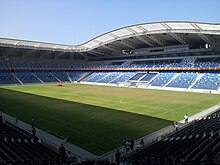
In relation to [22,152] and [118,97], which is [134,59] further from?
[22,152]

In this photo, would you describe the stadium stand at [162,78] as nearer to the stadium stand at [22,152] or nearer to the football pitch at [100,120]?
the football pitch at [100,120]

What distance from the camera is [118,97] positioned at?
4556 cm

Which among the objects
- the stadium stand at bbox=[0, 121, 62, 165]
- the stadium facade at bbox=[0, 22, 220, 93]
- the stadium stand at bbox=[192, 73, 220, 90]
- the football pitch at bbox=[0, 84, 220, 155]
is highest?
the stadium facade at bbox=[0, 22, 220, 93]

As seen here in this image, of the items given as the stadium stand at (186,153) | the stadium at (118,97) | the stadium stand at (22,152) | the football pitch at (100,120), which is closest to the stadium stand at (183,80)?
the stadium at (118,97)

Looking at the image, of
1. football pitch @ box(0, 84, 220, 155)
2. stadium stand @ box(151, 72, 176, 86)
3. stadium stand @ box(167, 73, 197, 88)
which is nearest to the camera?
football pitch @ box(0, 84, 220, 155)

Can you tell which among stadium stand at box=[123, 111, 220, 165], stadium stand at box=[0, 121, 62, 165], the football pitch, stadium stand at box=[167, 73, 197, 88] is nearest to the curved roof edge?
stadium stand at box=[167, 73, 197, 88]

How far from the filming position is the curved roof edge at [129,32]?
5600 centimetres

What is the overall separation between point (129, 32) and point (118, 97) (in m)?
31.6

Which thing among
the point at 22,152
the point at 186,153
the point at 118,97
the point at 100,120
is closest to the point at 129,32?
the point at 118,97

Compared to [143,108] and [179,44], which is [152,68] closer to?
[179,44]

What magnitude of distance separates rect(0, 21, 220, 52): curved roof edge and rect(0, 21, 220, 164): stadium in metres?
0.27

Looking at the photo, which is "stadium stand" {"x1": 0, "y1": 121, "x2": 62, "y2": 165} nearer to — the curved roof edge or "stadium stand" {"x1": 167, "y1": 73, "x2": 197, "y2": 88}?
the curved roof edge

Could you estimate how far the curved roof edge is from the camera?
56000 millimetres

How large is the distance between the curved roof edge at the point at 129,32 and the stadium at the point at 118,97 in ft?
0.87
